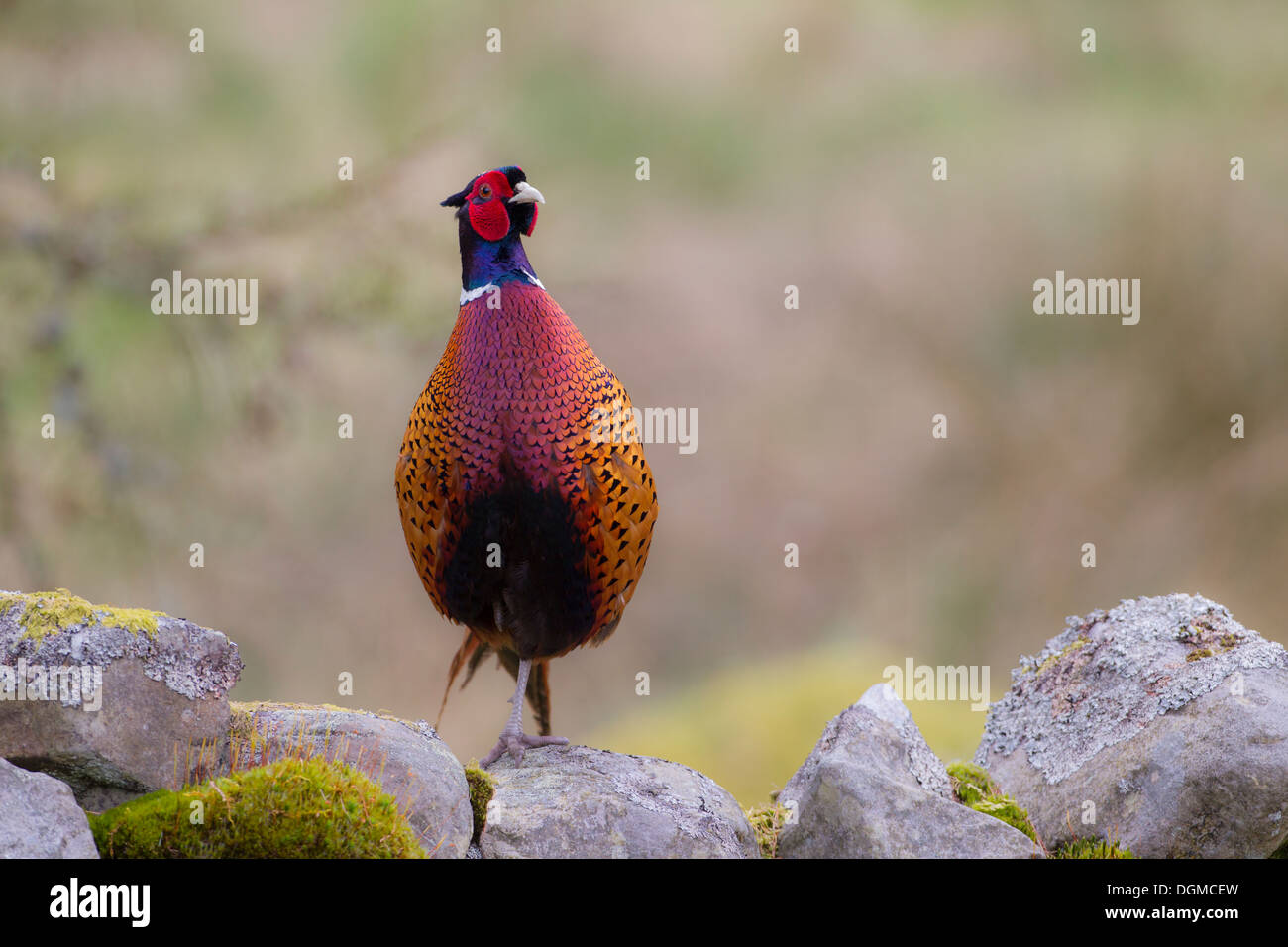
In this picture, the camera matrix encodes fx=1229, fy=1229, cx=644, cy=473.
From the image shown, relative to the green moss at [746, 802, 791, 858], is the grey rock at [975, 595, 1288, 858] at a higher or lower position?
higher

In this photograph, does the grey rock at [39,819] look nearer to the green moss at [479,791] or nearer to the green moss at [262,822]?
the green moss at [262,822]

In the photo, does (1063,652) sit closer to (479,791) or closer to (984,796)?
(984,796)

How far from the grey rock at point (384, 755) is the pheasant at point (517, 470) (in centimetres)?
67

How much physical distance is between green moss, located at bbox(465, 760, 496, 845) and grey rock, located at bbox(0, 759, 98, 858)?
1146 millimetres

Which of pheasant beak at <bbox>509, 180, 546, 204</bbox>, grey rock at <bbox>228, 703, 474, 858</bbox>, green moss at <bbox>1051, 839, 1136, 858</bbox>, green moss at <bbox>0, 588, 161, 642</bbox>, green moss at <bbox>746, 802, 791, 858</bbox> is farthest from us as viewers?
pheasant beak at <bbox>509, 180, 546, 204</bbox>

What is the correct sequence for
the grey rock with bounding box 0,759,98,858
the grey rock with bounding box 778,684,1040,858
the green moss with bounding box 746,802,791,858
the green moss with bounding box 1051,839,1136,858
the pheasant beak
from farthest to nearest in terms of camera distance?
1. the pheasant beak
2. the green moss with bounding box 746,802,791,858
3. the green moss with bounding box 1051,839,1136,858
4. the grey rock with bounding box 778,684,1040,858
5. the grey rock with bounding box 0,759,98,858

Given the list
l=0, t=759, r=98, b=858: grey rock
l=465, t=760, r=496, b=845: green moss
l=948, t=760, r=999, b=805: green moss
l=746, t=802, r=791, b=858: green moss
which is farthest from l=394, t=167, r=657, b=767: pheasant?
l=0, t=759, r=98, b=858: grey rock

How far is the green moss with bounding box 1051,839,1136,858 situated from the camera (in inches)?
153

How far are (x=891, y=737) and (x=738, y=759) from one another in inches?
155

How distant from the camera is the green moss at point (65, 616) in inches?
140

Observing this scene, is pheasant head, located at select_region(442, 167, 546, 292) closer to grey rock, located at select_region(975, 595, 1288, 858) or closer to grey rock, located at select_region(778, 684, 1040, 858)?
grey rock, located at select_region(778, 684, 1040, 858)

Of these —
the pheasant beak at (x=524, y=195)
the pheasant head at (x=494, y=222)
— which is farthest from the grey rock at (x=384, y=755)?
the pheasant beak at (x=524, y=195)

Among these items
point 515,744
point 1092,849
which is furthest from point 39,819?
point 1092,849
